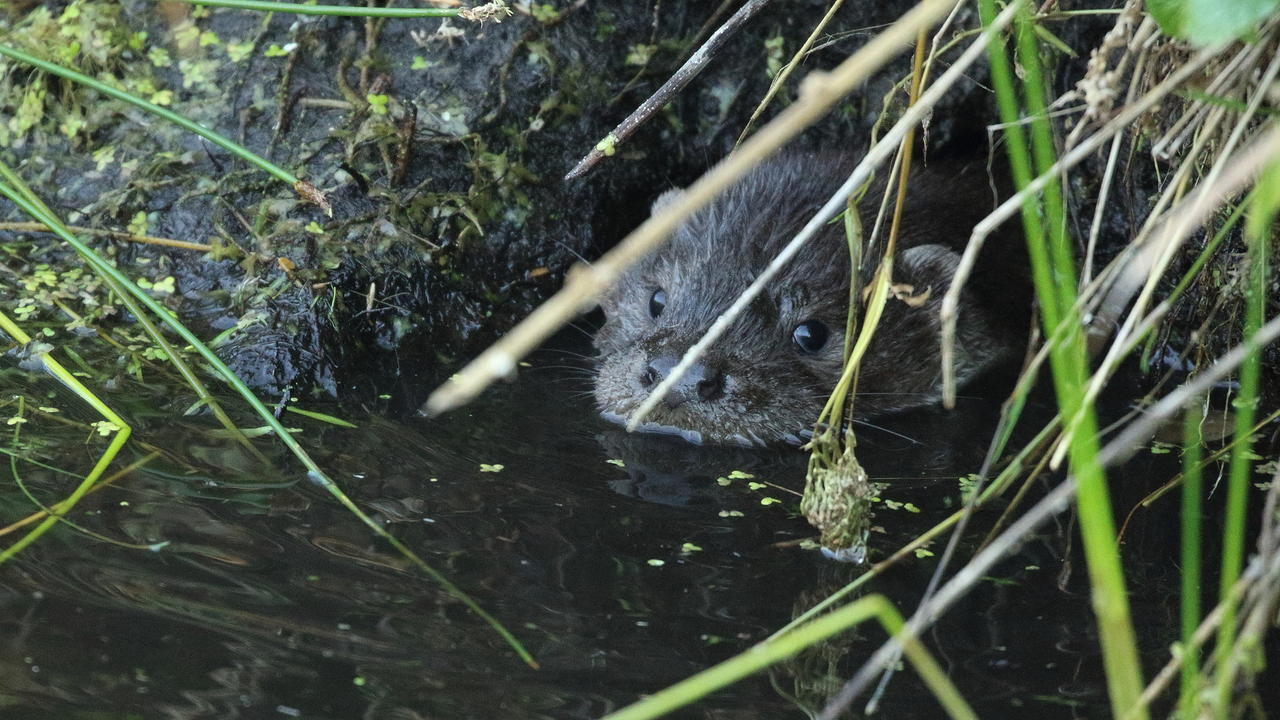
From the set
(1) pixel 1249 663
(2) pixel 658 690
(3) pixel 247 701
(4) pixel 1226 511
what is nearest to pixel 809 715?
(2) pixel 658 690

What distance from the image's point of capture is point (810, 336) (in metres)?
4.70

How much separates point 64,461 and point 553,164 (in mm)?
2464

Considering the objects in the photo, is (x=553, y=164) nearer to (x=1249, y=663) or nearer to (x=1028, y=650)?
(x=1028, y=650)

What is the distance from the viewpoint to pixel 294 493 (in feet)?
11.5

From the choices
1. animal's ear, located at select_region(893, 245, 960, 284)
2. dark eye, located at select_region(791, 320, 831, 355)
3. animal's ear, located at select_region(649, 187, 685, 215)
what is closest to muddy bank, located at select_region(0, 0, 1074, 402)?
animal's ear, located at select_region(649, 187, 685, 215)

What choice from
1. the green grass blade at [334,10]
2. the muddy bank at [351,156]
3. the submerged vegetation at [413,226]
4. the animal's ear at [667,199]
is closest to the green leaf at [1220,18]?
the submerged vegetation at [413,226]

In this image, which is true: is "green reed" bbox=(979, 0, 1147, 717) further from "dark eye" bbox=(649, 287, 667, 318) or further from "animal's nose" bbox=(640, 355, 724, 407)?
"dark eye" bbox=(649, 287, 667, 318)

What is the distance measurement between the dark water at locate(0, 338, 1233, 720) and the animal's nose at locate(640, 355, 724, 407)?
0.72ft

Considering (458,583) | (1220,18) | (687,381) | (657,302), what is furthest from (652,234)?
(657,302)

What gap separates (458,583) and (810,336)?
2.00 metres

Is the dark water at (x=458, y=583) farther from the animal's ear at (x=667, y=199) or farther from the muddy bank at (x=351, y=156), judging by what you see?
the animal's ear at (x=667, y=199)

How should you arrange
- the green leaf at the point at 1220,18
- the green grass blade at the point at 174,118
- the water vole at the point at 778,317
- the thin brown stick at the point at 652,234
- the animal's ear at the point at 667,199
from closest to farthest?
the thin brown stick at the point at 652,234
the green leaf at the point at 1220,18
the green grass blade at the point at 174,118
the water vole at the point at 778,317
the animal's ear at the point at 667,199

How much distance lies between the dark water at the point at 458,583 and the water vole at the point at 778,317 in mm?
276

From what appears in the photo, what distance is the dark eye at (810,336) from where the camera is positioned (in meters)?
4.69
